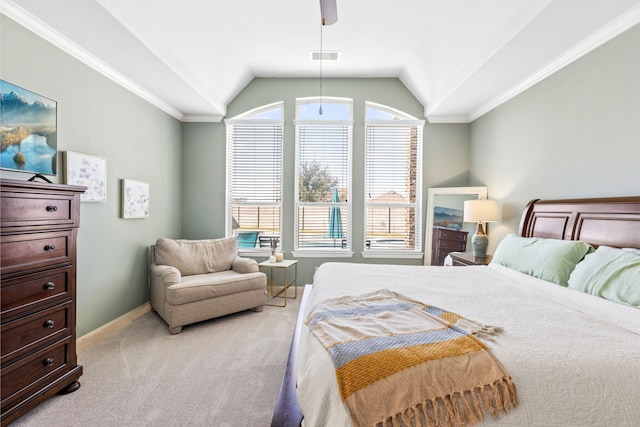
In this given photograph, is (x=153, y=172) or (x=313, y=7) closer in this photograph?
(x=313, y=7)

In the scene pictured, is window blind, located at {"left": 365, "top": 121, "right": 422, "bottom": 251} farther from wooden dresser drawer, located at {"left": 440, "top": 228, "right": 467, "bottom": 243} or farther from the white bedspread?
the white bedspread

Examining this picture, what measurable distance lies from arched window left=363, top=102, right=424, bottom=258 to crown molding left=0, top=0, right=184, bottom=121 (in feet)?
9.82

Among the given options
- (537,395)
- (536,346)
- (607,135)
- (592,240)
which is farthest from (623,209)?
(537,395)

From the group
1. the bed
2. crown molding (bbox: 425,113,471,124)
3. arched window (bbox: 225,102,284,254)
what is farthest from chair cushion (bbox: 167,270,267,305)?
crown molding (bbox: 425,113,471,124)

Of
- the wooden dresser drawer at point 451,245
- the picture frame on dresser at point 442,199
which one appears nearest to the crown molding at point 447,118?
the picture frame on dresser at point 442,199

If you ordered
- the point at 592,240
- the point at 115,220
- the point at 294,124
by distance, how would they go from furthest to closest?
the point at 294,124 → the point at 115,220 → the point at 592,240

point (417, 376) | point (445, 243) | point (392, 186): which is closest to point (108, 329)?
point (417, 376)

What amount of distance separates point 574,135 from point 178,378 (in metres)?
3.76

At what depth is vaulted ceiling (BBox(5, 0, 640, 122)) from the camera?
2.18m

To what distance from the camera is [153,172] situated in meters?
3.78

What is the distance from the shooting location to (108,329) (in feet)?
9.79

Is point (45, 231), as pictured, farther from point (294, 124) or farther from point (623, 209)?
point (623, 209)

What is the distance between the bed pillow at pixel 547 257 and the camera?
2047 millimetres

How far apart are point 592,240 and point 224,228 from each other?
13.4 feet
